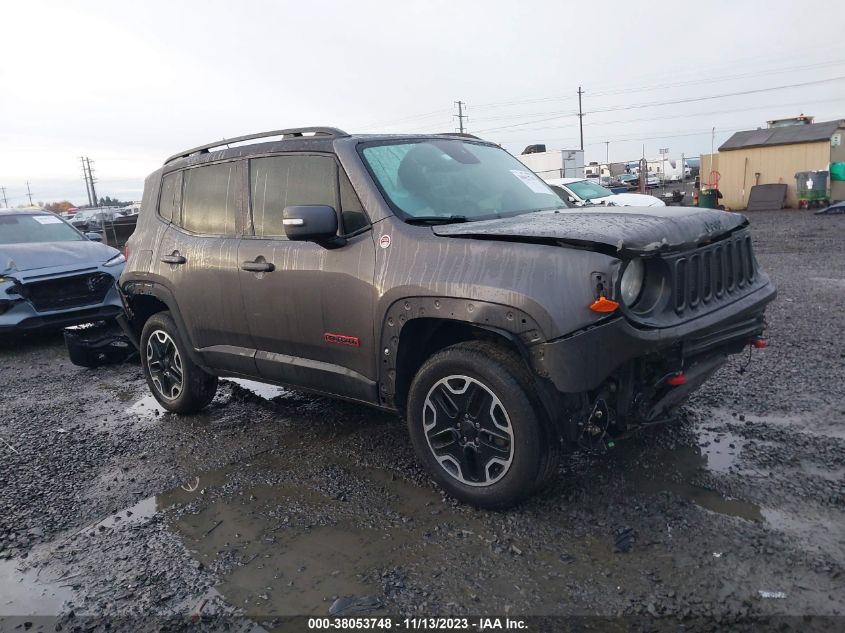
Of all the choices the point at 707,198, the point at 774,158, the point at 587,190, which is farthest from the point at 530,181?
the point at 774,158

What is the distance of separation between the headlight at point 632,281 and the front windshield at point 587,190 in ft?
39.1

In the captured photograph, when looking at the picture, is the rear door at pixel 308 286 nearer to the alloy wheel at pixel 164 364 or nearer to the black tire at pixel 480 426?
the black tire at pixel 480 426

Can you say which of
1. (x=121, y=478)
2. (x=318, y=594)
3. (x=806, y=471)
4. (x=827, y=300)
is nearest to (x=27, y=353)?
(x=121, y=478)

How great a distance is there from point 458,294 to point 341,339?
36.7 inches

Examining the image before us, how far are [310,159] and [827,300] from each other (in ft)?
21.9

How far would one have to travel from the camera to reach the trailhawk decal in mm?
3761

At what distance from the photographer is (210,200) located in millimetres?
4762

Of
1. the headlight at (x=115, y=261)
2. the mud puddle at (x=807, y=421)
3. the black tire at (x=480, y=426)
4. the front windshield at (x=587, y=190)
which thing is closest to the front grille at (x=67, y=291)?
the headlight at (x=115, y=261)

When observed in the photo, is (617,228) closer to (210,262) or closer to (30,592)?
(210,262)

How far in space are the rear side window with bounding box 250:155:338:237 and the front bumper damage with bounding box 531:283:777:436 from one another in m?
1.78

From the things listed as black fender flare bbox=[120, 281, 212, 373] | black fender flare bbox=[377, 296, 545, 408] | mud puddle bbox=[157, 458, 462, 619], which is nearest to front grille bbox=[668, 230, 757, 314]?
black fender flare bbox=[377, 296, 545, 408]

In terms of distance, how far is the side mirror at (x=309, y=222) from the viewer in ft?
11.7

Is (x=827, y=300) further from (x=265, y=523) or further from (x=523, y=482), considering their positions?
(x=265, y=523)

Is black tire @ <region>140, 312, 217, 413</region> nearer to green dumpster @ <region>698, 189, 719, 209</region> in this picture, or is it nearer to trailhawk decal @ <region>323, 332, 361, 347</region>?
trailhawk decal @ <region>323, 332, 361, 347</region>
